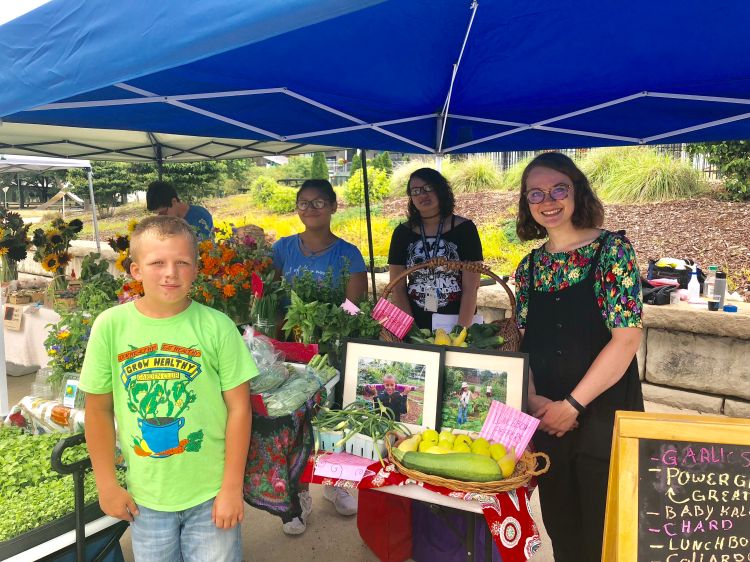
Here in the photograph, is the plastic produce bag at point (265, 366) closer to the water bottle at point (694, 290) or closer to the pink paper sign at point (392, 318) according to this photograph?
the pink paper sign at point (392, 318)

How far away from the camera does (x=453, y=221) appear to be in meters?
3.20

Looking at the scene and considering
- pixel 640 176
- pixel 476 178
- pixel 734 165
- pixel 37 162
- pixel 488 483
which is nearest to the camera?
pixel 488 483

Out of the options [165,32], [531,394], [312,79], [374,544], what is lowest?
[374,544]

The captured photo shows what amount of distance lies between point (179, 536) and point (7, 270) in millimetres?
4162

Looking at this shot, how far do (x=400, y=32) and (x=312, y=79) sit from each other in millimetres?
657

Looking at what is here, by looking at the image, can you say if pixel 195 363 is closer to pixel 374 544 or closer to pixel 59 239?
pixel 374 544

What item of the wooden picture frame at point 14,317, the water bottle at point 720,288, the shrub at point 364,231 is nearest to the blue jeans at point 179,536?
the wooden picture frame at point 14,317

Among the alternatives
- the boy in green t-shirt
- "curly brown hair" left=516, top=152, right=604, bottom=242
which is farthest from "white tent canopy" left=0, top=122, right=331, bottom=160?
the boy in green t-shirt

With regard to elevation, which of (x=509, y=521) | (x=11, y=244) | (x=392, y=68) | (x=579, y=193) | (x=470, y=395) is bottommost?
(x=509, y=521)

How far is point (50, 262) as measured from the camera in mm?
4348

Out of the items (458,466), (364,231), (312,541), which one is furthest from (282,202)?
A: (458,466)

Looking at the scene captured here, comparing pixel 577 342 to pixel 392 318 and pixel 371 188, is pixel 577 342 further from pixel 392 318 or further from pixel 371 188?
pixel 371 188

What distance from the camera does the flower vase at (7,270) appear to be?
15.1ft

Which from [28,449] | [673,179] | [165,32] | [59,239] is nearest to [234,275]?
[28,449]
